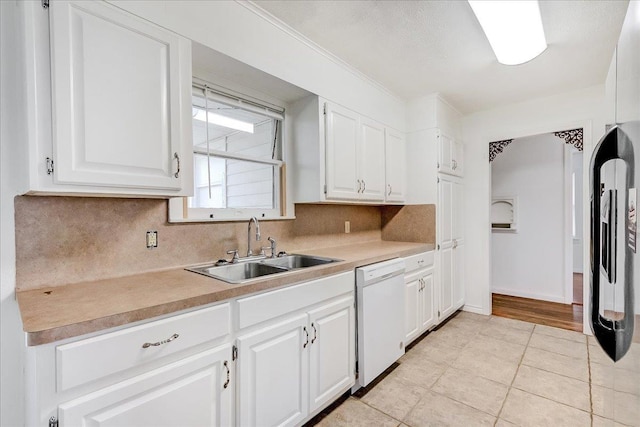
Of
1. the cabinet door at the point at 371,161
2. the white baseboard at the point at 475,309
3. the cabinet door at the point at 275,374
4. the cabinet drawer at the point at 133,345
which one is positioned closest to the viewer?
the cabinet drawer at the point at 133,345

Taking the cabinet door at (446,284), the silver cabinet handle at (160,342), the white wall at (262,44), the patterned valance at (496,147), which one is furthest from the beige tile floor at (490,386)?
the white wall at (262,44)

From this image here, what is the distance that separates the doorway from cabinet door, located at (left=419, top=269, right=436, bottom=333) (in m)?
1.21

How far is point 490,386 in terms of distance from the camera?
85.4 inches

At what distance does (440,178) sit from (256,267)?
2.16 m

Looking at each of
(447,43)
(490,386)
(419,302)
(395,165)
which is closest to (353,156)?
(395,165)

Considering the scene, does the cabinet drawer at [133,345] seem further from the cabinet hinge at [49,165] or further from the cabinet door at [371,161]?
the cabinet door at [371,161]

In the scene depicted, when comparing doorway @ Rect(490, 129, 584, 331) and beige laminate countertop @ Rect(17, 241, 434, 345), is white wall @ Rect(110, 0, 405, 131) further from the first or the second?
doorway @ Rect(490, 129, 584, 331)

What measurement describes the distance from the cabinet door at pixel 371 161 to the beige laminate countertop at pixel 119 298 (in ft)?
4.07

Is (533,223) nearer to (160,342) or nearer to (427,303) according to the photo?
(427,303)

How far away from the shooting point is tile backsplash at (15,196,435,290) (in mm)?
1339

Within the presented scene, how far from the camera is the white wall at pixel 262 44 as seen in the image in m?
1.50

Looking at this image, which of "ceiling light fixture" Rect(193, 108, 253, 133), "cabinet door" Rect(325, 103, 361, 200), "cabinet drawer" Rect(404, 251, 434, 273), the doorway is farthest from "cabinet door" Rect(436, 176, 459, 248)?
"ceiling light fixture" Rect(193, 108, 253, 133)

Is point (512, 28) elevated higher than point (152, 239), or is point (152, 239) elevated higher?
point (512, 28)

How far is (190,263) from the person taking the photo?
6.10 feet
